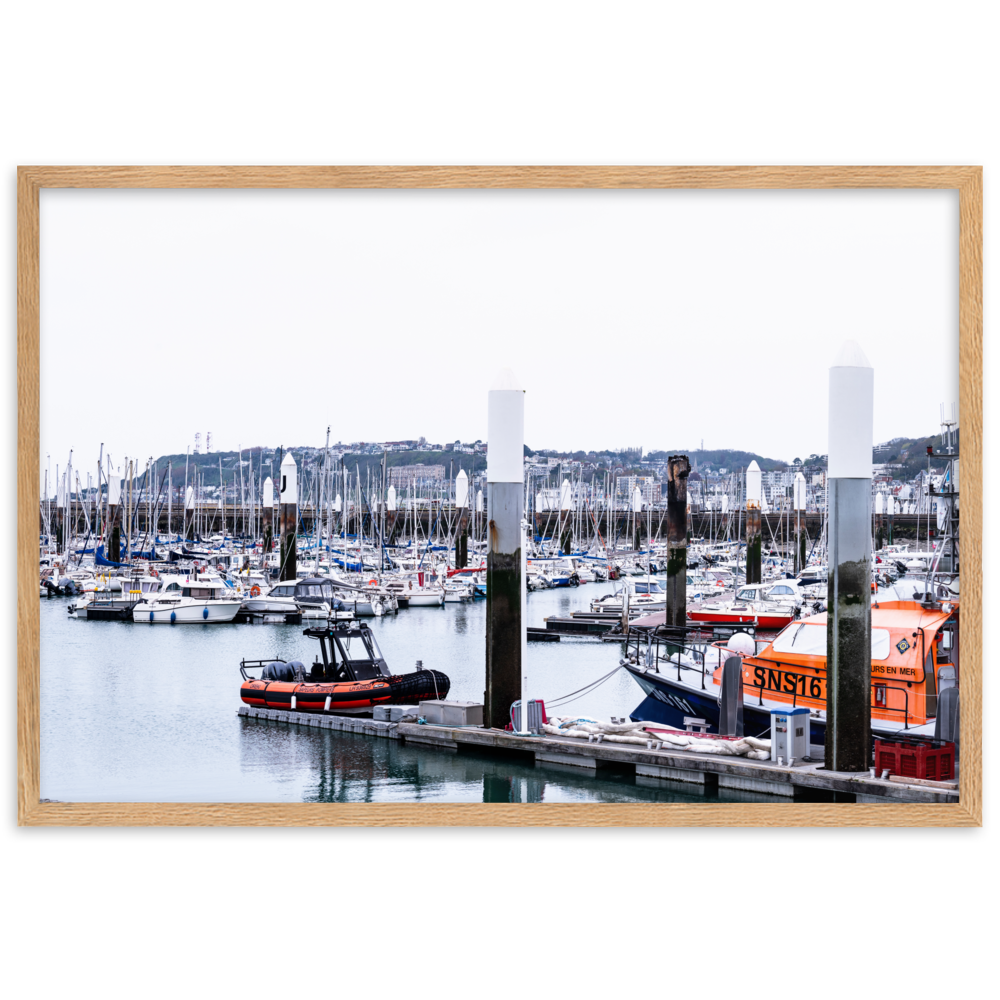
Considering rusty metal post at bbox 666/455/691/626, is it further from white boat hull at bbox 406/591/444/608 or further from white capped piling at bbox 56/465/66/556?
white boat hull at bbox 406/591/444/608

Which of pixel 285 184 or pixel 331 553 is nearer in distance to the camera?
pixel 285 184

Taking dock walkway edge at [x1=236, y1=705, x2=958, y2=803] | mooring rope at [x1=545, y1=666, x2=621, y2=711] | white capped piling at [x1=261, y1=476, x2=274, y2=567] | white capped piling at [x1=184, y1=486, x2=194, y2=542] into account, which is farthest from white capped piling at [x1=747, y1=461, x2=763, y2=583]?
white capped piling at [x1=184, y1=486, x2=194, y2=542]

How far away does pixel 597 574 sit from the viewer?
95.0 ft

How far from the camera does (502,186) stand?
577cm

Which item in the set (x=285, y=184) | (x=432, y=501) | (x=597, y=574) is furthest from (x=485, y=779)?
(x=597, y=574)

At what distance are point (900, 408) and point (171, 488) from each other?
27.8 ft

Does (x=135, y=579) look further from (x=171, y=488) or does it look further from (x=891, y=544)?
(x=891, y=544)

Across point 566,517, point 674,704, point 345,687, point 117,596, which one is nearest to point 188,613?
point 117,596

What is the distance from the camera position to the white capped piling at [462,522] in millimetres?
11695

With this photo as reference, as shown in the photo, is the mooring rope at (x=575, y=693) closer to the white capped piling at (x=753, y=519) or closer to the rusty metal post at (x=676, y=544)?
the white capped piling at (x=753, y=519)

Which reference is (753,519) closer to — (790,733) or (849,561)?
(790,733)

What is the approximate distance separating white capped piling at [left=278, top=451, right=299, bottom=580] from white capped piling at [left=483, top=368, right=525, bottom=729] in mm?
3276

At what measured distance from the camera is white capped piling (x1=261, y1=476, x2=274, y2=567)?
13.6 meters

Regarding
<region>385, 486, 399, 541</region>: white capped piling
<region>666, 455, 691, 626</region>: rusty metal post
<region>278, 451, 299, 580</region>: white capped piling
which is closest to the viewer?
<region>278, 451, 299, 580</region>: white capped piling
